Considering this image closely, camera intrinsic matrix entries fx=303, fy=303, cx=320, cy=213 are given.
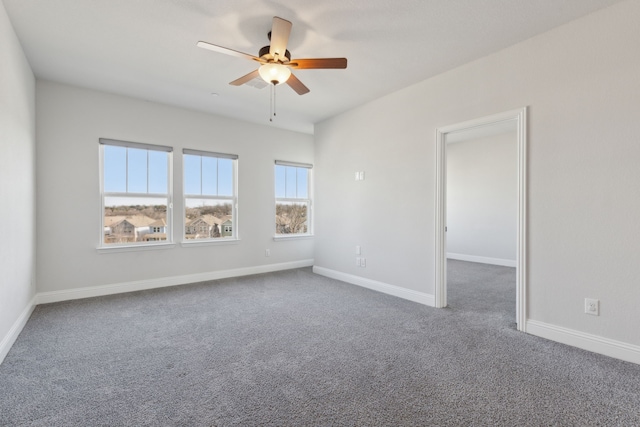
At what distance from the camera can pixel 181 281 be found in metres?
4.68

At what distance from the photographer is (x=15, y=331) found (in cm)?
267

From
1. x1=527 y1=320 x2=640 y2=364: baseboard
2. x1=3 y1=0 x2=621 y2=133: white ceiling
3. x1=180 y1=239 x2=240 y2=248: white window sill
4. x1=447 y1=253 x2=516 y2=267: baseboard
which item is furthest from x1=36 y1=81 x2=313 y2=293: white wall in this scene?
x1=447 y1=253 x2=516 y2=267: baseboard

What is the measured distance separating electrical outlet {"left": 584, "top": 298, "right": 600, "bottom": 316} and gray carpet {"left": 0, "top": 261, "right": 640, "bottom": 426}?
13.5 inches

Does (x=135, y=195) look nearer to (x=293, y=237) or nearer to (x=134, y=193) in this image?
(x=134, y=193)

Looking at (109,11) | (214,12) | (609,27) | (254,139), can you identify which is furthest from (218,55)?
(609,27)

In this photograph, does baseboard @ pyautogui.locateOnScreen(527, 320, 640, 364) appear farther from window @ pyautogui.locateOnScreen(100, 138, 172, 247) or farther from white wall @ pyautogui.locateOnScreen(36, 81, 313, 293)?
window @ pyautogui.locateOnScreen(100, 138, 172, 247)

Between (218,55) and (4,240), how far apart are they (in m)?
2.46

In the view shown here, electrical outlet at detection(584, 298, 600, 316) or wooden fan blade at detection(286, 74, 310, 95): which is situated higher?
wooden fan blade at detection(286, 74, 310, 95)

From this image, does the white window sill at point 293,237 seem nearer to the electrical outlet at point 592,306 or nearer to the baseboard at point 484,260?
the baseboard at point 484,260

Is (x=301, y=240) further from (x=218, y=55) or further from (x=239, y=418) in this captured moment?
(x=239, y=418)

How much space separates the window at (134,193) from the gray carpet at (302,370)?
1.16m

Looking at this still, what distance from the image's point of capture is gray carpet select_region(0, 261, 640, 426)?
5.61 ft

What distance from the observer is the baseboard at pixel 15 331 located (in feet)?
7.68

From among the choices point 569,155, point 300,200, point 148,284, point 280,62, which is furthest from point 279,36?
point 300,200
